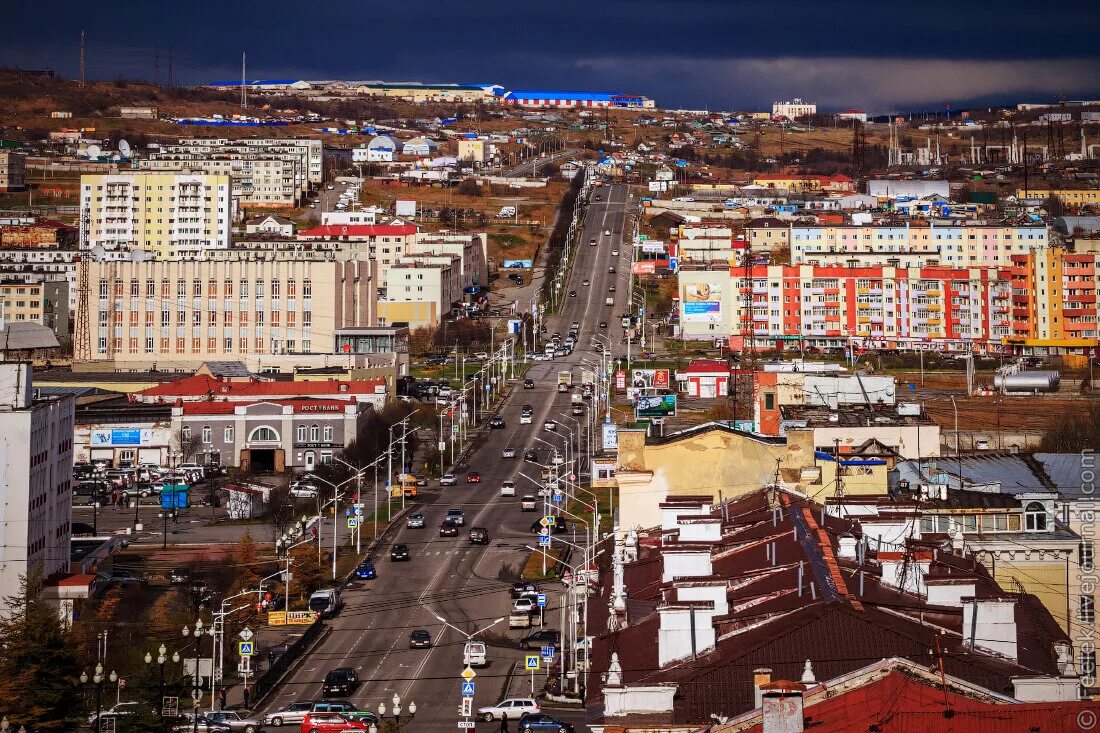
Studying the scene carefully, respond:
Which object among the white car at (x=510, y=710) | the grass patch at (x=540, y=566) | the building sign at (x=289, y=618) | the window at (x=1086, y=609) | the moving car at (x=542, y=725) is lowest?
the white car at (x=510, y=710)

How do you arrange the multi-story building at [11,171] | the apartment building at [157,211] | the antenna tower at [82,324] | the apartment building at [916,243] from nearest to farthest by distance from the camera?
the antenna tower at [82,324]
the apartment building at [916,243]
the apartment building at [157,211]
the multi-story building at [11,171]

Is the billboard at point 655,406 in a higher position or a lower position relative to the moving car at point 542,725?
higher

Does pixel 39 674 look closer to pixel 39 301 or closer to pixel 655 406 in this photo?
pixel 655 406

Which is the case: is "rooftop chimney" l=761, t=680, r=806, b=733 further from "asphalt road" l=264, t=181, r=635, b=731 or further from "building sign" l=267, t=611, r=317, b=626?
"building sign" l=267, t=611, r=317, b=626

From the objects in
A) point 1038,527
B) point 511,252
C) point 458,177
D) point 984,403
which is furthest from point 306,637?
point 458,177

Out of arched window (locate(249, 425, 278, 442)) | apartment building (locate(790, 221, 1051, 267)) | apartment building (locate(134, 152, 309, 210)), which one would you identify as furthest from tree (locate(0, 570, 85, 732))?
apartment building (locate(134, 152, 309, 210))

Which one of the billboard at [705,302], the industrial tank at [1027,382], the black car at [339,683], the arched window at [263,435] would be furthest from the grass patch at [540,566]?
the billboard at [705,302]

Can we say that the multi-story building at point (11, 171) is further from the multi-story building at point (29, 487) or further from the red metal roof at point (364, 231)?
the multi-story building at point (29, 487)

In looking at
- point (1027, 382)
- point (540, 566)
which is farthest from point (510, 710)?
point (1027, 382)
